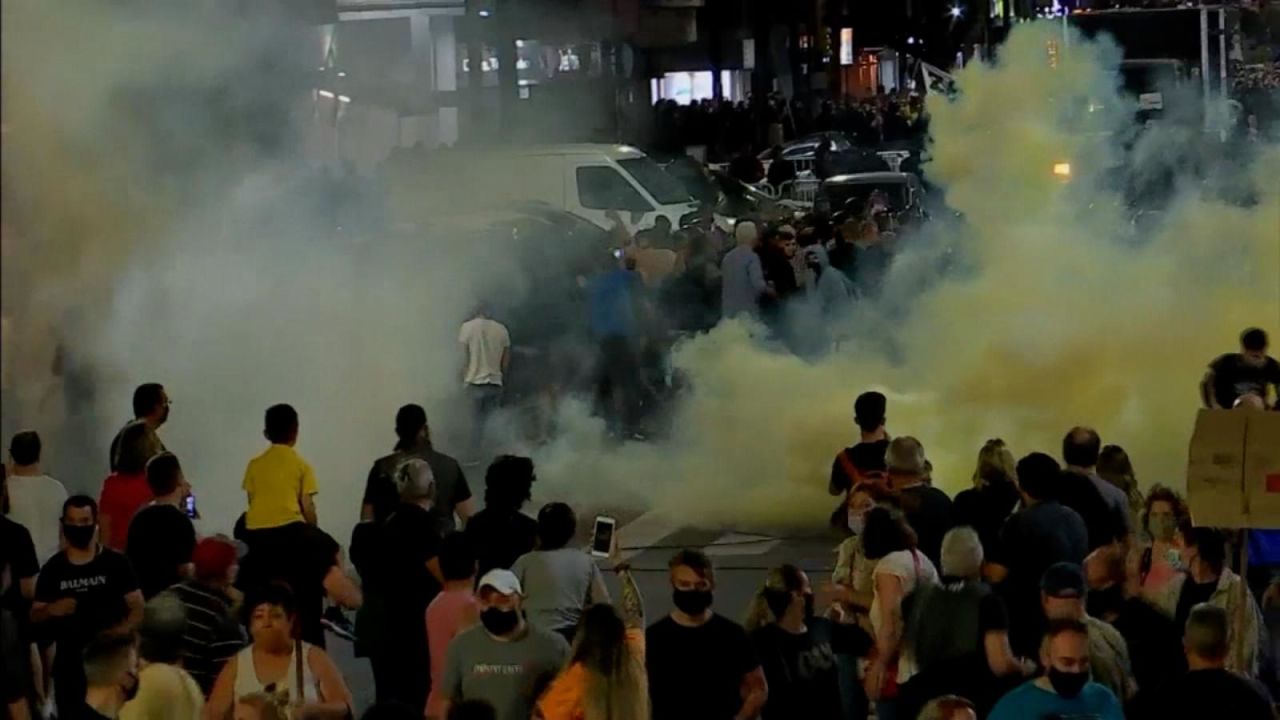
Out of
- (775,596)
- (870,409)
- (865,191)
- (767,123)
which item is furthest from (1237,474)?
(767,123)

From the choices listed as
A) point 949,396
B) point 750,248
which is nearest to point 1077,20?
point 750,248

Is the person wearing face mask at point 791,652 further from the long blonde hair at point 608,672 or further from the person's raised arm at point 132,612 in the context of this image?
the person's raised arm at point 132,612

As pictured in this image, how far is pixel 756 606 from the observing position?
6887mm

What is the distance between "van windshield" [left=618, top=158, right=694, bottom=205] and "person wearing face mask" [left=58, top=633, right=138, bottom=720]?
12653 millimetres

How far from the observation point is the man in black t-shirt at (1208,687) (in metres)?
6.07

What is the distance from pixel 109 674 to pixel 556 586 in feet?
5.08

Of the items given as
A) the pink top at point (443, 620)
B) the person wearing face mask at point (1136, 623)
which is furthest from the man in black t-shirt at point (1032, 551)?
the pink top at point (443, 620)

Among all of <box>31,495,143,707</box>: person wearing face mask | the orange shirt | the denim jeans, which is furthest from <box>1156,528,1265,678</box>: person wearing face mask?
the denim jeans

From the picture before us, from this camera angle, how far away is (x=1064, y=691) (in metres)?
6.08

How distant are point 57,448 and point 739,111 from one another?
42.6 feet

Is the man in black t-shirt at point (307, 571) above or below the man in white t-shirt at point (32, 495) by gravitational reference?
below

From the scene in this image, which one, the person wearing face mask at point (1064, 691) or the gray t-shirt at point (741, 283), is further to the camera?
the gray t-shirt at point (741, 283)

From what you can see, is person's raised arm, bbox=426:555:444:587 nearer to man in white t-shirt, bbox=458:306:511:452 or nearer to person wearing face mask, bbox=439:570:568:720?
person wearing face mask, bbox=439:570:568:720

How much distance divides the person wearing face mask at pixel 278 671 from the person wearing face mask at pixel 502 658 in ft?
1.31
